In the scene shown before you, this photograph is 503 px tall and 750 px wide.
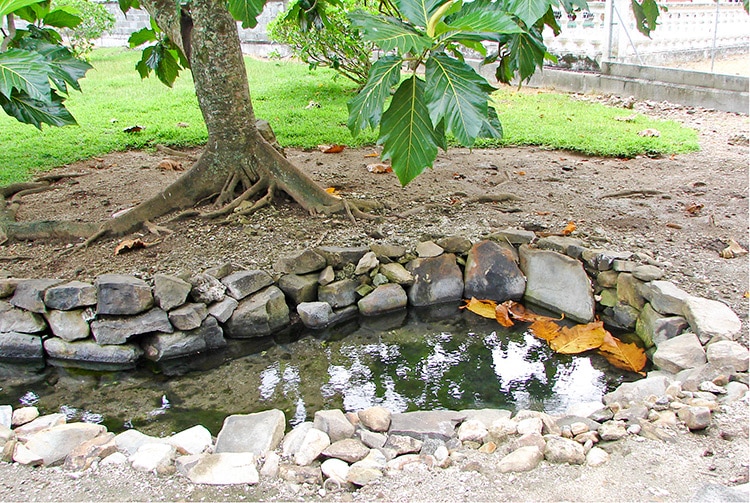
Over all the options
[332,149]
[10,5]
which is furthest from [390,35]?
[332,149]

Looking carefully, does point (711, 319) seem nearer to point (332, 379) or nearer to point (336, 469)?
point (332, 379)

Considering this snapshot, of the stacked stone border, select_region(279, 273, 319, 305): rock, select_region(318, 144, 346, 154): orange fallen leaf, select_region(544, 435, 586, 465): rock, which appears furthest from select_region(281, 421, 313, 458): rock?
select_region(318, 144, 346, 154): orange fallen leaf

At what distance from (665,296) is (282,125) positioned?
5.18 meters

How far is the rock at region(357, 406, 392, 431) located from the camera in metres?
2.79

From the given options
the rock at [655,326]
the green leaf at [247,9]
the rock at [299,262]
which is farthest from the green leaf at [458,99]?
the rock at [299,262]

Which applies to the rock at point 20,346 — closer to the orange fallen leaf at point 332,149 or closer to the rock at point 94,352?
the rock at point 94,352

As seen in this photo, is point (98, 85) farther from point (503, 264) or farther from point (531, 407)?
point (531, 407)

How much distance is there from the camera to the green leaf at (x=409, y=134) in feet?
7.23

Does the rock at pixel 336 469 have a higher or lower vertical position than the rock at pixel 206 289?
lower

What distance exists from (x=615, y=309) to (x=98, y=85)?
9776mm

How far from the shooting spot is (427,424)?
2.74 meters

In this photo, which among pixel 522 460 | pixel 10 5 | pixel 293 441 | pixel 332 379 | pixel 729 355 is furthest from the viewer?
pixel 332 379

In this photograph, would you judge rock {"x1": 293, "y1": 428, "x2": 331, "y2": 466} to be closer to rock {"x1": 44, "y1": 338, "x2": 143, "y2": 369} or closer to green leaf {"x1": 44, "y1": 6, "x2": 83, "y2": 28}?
rock {"x1": 44, "y1": 338, "x2": 143, "y2": 369}

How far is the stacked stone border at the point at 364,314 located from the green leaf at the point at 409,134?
3.46 ft
